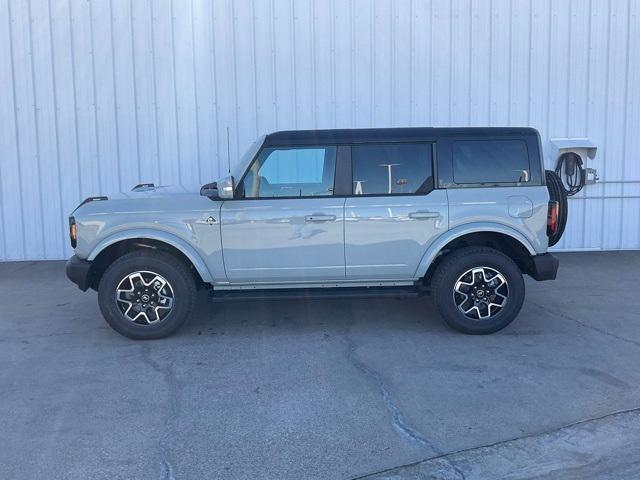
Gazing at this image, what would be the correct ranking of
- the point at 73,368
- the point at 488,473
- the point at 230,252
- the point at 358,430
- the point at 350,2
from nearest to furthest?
1. the point at 488,473
2. the point at 358,430
3. the point at 73,368
4. the point at 230,252
5. the point at 350,2

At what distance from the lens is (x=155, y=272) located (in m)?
6.00

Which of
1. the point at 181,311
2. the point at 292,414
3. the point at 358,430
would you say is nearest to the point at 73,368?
the point at 181,311

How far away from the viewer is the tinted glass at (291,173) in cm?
611

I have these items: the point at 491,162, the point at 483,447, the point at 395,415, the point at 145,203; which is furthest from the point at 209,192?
the point at 483,447

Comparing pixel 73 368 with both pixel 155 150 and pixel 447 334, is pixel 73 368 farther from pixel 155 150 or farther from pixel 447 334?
pixel 155 150

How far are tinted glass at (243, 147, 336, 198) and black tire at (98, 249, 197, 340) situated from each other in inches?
38.8

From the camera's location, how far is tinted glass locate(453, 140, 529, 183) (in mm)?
6176

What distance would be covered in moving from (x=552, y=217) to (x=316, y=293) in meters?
2.35

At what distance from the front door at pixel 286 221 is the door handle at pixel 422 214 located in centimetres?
67

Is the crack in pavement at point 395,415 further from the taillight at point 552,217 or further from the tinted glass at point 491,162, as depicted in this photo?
the taillight at point 552,217

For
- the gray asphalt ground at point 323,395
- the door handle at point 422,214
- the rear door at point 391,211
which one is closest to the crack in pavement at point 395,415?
the gray asphalt ground at point 323,395

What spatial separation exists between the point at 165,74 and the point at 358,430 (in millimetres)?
7353

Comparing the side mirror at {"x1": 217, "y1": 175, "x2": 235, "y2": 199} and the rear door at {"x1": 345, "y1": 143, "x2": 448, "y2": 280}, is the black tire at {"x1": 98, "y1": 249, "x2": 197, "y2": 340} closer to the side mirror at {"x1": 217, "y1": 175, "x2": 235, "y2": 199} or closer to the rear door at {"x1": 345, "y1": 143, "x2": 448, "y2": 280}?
the side mirror at {"x1": 217, "y1": 175, "x2": 235, "y2": 199}

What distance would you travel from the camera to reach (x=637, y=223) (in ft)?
34.6
